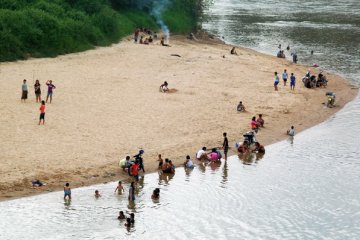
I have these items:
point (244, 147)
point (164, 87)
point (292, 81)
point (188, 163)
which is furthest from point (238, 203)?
point (292, 81)

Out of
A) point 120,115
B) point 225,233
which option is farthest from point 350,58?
point 225,233

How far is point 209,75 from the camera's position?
50.5 meters

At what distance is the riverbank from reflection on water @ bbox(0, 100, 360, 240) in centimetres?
156

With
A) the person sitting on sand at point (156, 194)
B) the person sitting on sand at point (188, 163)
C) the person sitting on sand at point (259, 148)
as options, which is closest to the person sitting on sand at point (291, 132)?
the person sitting on sand at point (259, 148)

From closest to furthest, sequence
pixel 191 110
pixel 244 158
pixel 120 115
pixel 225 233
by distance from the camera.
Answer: pixel 225 233 → pixel 244 158 → pixel 120 115 → pixel 191 110

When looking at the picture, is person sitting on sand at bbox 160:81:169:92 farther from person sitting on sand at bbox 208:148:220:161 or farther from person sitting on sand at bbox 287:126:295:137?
person sitting on sand at bbox 208:148:220:161

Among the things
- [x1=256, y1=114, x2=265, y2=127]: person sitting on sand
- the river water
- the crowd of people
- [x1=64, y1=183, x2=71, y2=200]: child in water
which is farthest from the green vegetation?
[x1=64, y1=183, x2=71, y2=200]: child in water

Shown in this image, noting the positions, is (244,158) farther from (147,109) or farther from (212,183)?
(147,109)

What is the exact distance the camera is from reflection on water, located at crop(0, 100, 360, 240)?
23.5 meters

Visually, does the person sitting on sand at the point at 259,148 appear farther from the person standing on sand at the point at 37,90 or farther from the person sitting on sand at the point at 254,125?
the person standing on sand at the point at 37,90

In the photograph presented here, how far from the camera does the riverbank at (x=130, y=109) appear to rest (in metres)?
28.6

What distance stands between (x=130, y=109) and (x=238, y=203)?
44.3ft

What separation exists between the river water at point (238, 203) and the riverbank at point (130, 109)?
1502 mm

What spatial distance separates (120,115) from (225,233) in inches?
579
